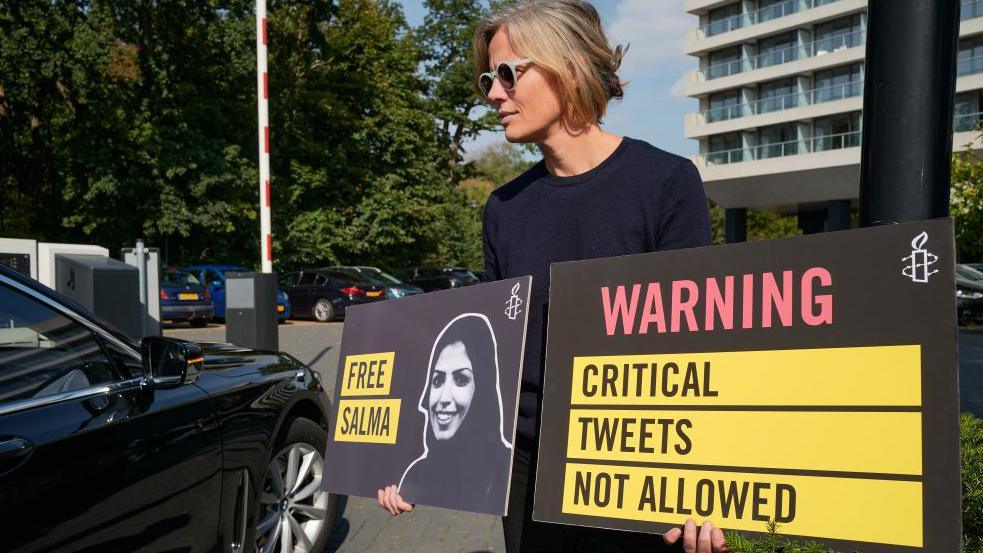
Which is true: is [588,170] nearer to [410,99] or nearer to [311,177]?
[311,177]

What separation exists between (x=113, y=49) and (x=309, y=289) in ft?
29.2

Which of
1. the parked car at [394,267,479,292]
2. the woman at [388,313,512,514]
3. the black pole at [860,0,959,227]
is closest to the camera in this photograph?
the woman at [388,313,512,514]

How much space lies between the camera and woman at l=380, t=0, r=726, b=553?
1.96 meters

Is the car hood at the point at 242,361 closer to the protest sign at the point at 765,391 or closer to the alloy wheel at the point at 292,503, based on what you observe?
the alloy wheel at the point at 292,503

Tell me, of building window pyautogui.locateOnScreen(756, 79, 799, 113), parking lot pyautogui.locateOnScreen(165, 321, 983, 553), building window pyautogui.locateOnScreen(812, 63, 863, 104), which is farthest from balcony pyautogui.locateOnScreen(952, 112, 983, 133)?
parking lot pyautogui.locateOnScreen(165, 321, 983, 553)

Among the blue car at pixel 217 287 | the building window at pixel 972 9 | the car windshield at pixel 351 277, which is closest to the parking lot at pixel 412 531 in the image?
the blue car at pixel 217 287

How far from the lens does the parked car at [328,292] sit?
23.1 m

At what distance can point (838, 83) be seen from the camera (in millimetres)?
52156

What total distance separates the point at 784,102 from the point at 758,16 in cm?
658

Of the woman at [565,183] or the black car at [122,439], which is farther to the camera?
the black car at [122,439]

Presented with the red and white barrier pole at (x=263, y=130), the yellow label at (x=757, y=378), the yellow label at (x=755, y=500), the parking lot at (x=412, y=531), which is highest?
the red and white barrier pole at (x=263, y=130)

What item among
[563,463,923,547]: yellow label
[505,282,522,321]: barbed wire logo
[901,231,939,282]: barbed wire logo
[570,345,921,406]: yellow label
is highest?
[901,231,939,282]: barbed wire logo

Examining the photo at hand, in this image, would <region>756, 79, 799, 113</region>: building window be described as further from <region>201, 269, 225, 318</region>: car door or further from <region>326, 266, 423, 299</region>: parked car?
<region>201, 269, 225, 318</region>: car door

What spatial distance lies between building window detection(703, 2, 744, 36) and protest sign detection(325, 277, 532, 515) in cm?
6042
